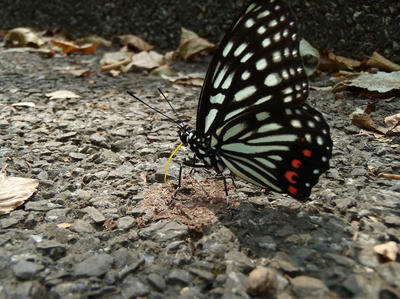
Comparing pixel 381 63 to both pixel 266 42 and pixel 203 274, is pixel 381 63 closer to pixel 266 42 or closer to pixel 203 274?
A: pixel 266 42

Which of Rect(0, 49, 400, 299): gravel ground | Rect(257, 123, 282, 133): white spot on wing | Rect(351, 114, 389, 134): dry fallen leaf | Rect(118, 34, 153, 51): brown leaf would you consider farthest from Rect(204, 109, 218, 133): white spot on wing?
Rect(118, 34, 153, 51): brown leaf

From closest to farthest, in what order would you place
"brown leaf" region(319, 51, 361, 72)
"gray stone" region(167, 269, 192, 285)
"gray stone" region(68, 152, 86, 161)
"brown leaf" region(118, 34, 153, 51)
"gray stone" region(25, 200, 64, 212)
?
"gray stone" region(167, 269, 192, 285) → "gray stone" region(25, 200, 64, 212) → "gray stone" region(68, 152, 86, 161) → "brown leaf" region(319, 51, 361, 72) → "brown leaf" region(118, 34, 153, 51)

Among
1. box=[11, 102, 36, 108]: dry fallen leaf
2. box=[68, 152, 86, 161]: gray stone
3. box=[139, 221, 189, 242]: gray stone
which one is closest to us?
box=[139, 221, 189, 242]: gray stone

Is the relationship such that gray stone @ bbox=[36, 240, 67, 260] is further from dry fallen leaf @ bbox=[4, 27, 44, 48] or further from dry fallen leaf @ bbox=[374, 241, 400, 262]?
dry fallen leaf @ bbox=[4, 27, 44, 48]

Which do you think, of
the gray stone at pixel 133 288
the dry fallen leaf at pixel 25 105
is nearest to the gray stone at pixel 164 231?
the gray stone at pixel 133 288

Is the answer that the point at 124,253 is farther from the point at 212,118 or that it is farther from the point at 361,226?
the point at 361,226

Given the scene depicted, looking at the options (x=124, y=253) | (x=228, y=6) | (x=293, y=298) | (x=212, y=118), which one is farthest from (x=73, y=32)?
(x=293, y=298)

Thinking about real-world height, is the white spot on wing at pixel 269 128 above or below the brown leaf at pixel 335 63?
below

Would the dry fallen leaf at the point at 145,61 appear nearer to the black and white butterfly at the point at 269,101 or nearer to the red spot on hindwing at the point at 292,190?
the black and white butterfly at the point at 269,101
